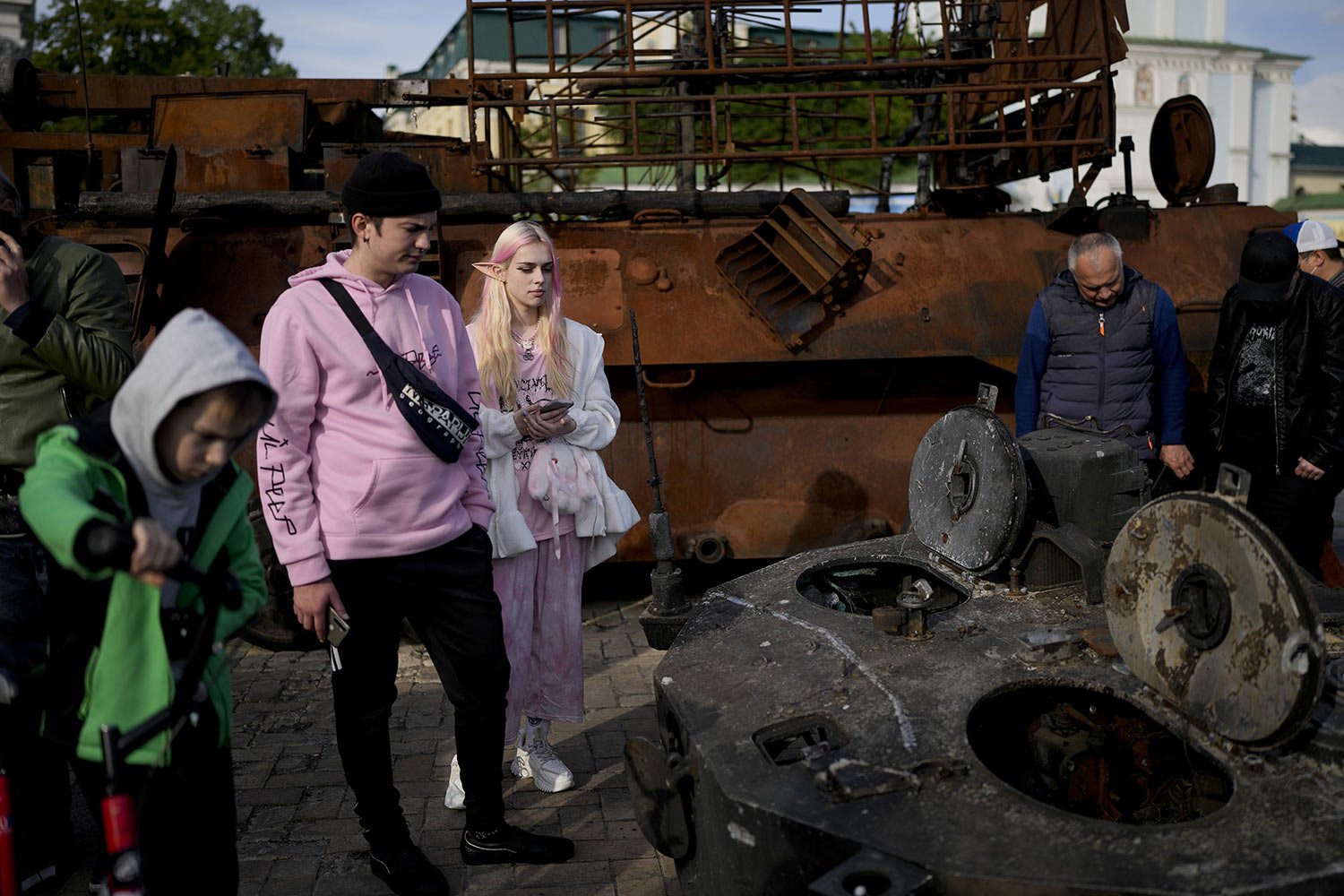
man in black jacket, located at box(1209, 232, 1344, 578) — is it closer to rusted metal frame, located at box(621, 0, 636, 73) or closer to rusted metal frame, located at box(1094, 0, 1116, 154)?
rusted metal frame, located at box(1094, 0, 1116, 154)

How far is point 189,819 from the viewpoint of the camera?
Result: 272cm

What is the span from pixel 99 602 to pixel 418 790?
7.40 ft

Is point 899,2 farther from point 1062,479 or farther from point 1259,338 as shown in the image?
point 1062,479

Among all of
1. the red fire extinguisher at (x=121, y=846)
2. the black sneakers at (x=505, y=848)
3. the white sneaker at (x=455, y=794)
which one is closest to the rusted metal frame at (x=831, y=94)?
the white sneaker at (x=455, y=794)

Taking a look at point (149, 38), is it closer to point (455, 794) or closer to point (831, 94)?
point (831, 94)

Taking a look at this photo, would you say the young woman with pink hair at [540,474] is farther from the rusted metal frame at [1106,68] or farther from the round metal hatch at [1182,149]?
the round metal hatch at [1182,149]

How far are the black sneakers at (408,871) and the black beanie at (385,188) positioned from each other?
1804 millimetres

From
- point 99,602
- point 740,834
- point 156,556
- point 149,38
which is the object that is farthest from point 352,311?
point 149,38

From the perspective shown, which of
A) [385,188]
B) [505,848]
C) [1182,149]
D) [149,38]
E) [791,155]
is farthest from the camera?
Answer: [149,38]

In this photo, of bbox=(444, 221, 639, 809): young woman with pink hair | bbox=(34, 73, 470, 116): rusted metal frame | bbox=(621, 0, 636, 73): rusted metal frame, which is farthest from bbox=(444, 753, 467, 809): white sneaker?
bbox=(34, 73, 470, 116): rusted metal frame

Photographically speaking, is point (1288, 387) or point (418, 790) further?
point (1288, 387)

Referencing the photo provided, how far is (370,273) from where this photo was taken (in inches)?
142

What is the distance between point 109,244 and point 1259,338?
522 centimetres

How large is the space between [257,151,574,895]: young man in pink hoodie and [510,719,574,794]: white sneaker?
0.73 metres
